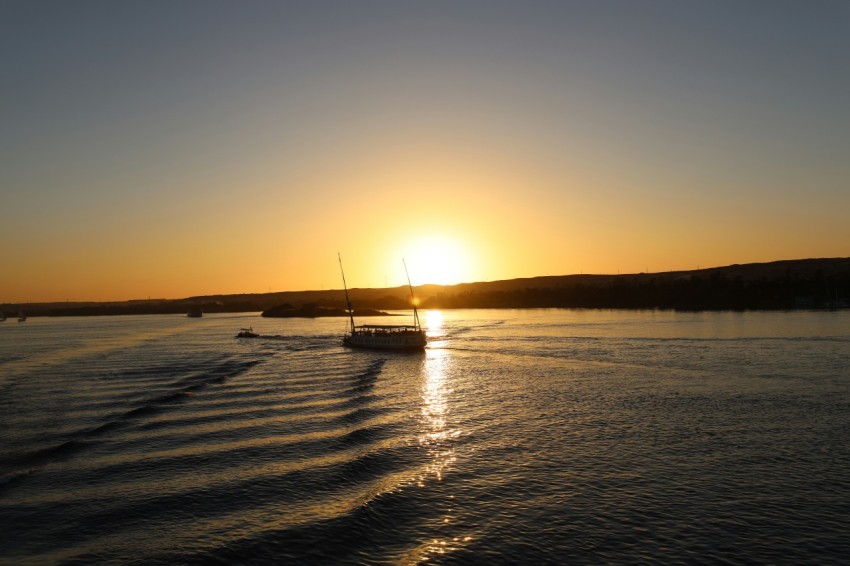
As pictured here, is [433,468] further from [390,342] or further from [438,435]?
[390,342]

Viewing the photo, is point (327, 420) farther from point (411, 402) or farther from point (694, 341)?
point (694, 341)

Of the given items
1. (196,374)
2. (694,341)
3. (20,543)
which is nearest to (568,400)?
(20,543)

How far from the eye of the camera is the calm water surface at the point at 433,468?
21.3m

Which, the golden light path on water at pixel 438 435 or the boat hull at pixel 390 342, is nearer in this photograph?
the golden light path on water at pixel 438 435

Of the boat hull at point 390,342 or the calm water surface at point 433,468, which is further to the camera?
the boat hull at point 390,342

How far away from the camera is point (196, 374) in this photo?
69.9 meters

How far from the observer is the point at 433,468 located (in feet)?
99.9

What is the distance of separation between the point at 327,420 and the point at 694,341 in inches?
3019

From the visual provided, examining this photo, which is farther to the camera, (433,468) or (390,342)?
(390,342)

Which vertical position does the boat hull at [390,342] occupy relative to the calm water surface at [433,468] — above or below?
above

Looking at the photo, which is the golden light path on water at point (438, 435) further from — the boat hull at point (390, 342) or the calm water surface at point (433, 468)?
the boat hull at point (390, 342)

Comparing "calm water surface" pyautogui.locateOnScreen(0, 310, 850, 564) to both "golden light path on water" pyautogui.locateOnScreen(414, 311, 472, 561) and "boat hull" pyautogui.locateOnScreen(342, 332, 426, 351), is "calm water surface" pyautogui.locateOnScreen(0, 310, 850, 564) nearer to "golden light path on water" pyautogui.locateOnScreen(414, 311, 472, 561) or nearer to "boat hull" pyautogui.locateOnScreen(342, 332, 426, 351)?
"golden light path on water" pyautogui.locateOnScreen(414, 311, 472, 561)

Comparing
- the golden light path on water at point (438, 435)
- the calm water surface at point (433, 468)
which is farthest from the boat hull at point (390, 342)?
the calm water surface at point (433, 468)

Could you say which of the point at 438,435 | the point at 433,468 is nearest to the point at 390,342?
the point at 438,435
